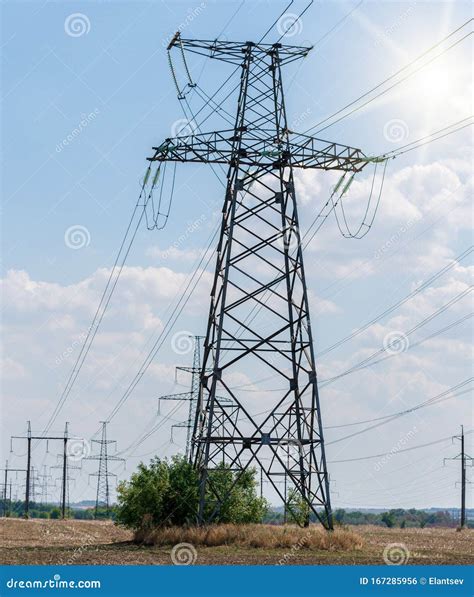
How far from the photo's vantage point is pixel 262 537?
33125 mm

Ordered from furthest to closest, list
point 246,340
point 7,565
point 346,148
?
point 346,148 < point 246,340 < point 7,565

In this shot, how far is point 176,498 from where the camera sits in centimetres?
3688

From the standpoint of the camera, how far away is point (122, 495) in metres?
38.2

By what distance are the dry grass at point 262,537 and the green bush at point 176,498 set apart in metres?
1.55

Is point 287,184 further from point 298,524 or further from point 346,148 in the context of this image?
point 298,524

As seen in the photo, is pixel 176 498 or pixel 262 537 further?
pixel 176 498

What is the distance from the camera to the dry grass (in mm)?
32656

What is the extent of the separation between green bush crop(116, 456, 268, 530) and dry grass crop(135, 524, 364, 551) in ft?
5.09

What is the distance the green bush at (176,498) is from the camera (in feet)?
120

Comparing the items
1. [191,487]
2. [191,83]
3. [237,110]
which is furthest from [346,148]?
[191,487]

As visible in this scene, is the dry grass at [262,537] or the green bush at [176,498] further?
the green bush at [176,498]

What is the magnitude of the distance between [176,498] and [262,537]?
4.84m

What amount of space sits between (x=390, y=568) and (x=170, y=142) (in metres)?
17.9

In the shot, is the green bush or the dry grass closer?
the dry grass
